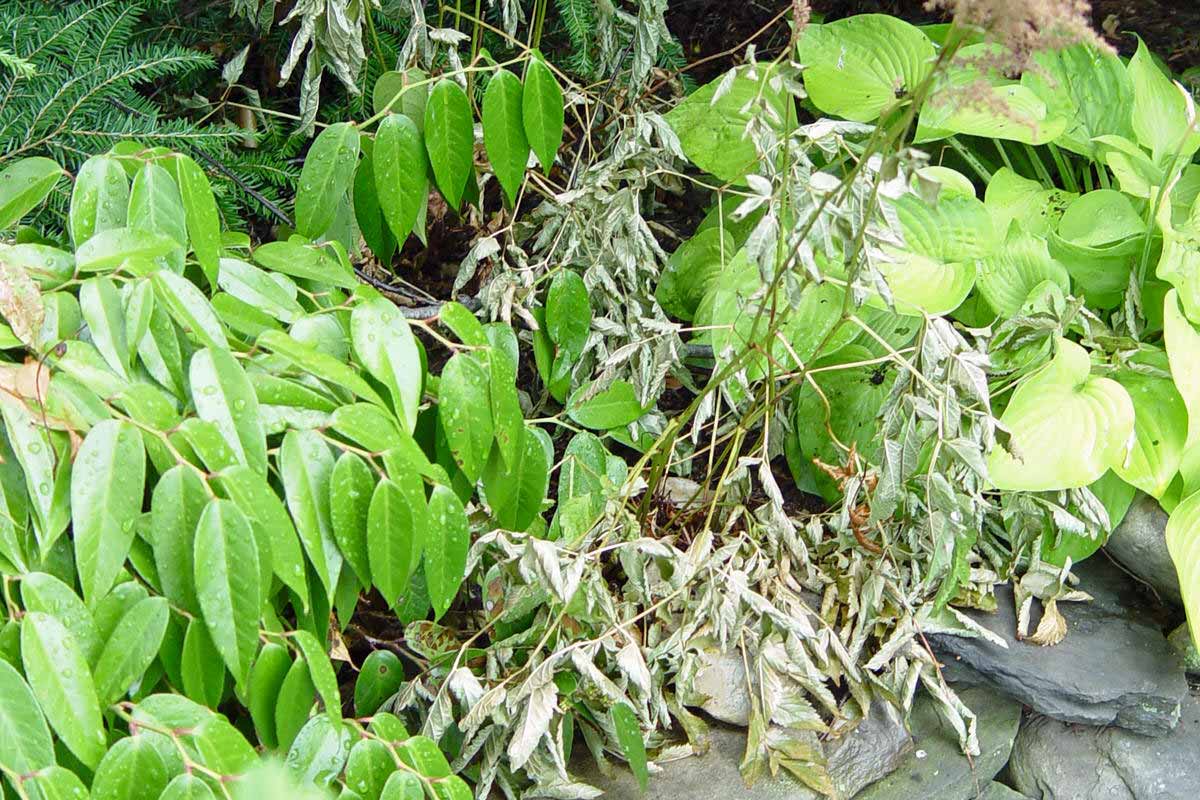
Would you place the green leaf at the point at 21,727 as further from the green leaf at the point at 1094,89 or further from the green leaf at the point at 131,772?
the green leaf at the point at 1094,89

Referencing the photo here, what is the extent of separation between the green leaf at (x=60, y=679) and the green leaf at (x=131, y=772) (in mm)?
18

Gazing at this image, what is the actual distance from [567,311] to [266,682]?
2.86 feet

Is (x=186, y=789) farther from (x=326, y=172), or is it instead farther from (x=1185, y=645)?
(x=1185, y=645)

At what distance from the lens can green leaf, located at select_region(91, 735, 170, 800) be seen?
0.99m

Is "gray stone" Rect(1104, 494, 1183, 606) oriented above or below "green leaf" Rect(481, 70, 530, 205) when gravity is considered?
below

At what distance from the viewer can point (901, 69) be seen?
2.12 meters

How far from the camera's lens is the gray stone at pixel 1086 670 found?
1837 millimetres

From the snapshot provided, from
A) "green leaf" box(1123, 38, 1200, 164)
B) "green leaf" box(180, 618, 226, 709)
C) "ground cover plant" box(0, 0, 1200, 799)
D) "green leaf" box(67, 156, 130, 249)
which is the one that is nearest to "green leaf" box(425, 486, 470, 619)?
"ground cover plant" box(0, 0, 1200, 799)

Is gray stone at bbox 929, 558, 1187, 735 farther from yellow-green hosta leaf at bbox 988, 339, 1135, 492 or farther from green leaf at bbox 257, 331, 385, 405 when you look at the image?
green leaf at bbox 257, 331, 385, 405

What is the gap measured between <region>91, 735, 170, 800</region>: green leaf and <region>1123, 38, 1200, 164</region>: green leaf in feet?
6.54

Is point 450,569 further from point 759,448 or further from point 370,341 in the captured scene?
point 759,448

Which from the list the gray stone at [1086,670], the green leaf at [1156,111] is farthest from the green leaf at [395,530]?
the green leaf at [1156,111]

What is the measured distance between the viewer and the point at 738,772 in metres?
1.69

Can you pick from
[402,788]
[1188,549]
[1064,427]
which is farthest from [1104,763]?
[402,788]
